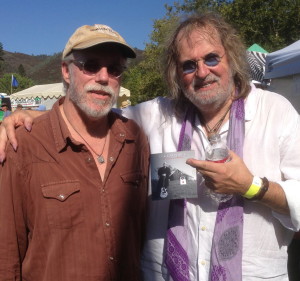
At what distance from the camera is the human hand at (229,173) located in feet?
5.88

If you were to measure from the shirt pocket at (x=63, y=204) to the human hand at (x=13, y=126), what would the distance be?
276mm

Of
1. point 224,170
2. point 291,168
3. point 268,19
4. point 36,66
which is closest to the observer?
point 224,170

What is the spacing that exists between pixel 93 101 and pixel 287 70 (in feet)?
14.4

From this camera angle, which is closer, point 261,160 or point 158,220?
point 261,160

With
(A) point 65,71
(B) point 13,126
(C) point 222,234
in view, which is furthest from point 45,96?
(C) point 222,234

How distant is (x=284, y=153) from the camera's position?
1.91m

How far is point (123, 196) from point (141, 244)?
44cm

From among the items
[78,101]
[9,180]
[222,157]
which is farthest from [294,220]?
[9,180]

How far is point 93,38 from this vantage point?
192 centimetres

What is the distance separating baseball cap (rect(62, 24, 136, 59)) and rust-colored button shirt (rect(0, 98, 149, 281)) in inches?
18.0

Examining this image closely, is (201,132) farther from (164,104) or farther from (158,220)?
(158,220)

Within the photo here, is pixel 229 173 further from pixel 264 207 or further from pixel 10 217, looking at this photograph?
pixel 10 217

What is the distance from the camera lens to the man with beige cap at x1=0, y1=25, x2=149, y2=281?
5.89 ft

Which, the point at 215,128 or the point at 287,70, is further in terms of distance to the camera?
the point at 287,70
